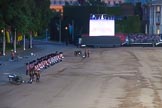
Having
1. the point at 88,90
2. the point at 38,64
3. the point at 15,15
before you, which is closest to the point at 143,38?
the point at 15,15

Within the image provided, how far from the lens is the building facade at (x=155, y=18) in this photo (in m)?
135

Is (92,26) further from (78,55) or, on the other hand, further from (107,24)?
(78,55)

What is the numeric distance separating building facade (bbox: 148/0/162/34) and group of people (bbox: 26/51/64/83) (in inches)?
2534

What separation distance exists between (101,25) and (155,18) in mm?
25971

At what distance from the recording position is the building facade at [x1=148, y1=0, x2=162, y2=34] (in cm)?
13475

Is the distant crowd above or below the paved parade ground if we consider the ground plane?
above

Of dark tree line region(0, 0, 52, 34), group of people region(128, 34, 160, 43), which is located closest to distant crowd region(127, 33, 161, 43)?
group of people region(128, 34, 160, 43)

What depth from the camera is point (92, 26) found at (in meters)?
113

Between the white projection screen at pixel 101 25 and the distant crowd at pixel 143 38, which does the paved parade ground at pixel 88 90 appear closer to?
the white projection screen at pixel 101 25

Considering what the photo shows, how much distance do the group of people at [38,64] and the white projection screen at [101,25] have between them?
40093mm

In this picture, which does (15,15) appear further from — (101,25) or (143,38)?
(143,38)

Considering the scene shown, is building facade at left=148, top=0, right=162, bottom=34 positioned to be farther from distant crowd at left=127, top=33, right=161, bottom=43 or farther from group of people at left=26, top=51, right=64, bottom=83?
group of people at left=26, top=51, right=64, bottom=83

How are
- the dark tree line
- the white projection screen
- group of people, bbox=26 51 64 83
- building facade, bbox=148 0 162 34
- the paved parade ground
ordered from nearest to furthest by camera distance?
the paved parade ground, group of people, bbox=26 51 64 83, the dark tree line, the white projection screen, building facade, bbox=148 0 162 34

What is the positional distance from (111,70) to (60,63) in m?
10.9
